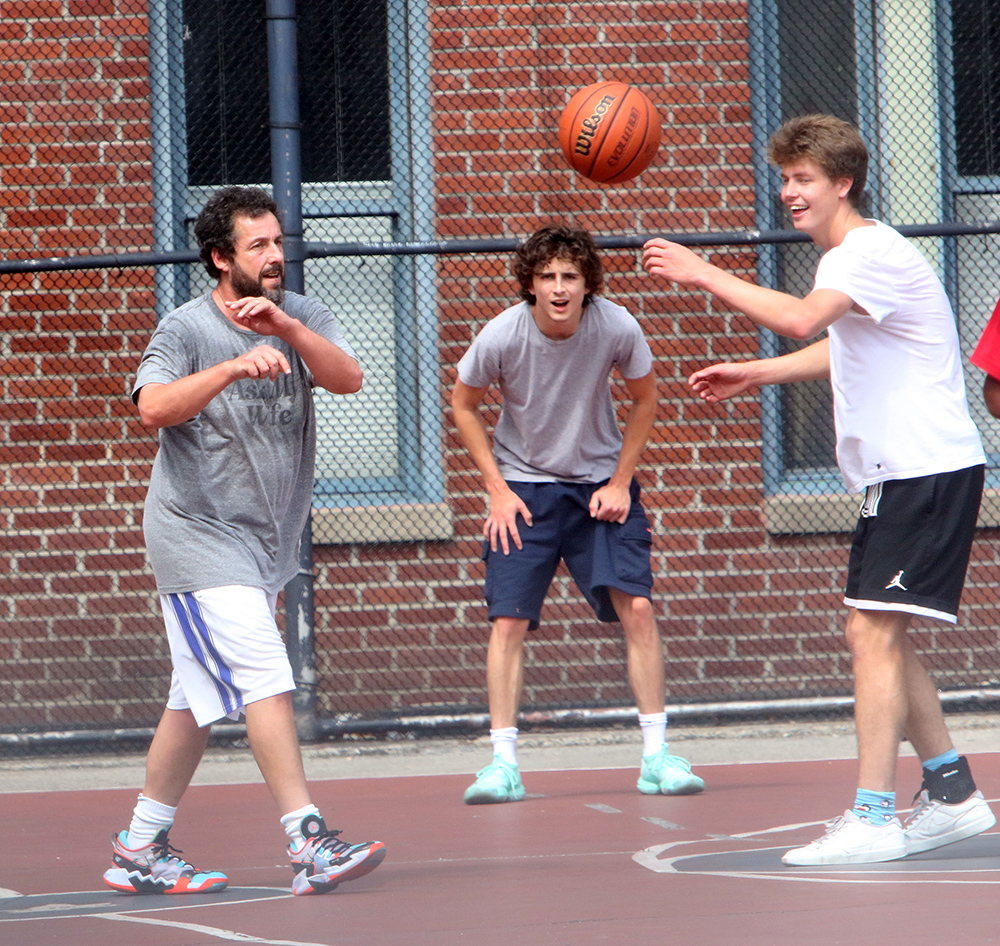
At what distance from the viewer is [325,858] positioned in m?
3.77

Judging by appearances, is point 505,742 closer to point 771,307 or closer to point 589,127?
point 771,307

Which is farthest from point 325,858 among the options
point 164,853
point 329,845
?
point 164,853

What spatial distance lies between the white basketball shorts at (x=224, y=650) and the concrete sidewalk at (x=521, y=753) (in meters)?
2.10

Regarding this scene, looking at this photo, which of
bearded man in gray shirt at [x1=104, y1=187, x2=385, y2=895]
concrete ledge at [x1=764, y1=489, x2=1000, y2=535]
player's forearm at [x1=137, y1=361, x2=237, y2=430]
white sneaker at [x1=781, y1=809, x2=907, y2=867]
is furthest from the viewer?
concrete ledge at [x1=764, y1=489, x2=1000, y2=535]

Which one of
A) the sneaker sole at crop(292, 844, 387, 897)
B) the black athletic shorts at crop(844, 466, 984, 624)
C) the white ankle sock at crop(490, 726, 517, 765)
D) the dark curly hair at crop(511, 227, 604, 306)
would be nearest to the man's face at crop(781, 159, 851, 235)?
the black athletic shorts at crop(844, 466, 984, 624)

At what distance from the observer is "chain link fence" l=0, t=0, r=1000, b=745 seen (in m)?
6.56

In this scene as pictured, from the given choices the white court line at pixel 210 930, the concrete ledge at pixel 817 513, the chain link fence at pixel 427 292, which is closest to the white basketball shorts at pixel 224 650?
the white court line at pixel 210 930

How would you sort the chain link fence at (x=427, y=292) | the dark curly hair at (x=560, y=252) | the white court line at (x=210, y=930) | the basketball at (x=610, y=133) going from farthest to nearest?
the chain link fence at (x=427, y=292), the basketball at (x=610, y=133), the dark curly hair at (x=560, y=252), the white court line at (x=210, y=930)

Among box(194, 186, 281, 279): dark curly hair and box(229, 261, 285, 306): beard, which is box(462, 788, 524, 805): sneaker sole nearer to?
box(229, 261, 285, 306): beard

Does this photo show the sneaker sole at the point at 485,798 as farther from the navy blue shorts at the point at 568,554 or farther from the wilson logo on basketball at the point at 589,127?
the wilson logo on basketball at the point at 589,127

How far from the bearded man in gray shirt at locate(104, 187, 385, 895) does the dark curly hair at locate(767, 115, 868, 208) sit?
4.48 feet

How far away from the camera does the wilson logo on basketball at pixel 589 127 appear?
547 cm

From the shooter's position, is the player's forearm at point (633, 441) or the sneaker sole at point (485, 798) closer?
the sneaker sole at point (485, 798)

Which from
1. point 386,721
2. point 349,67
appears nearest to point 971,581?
point 386,721
